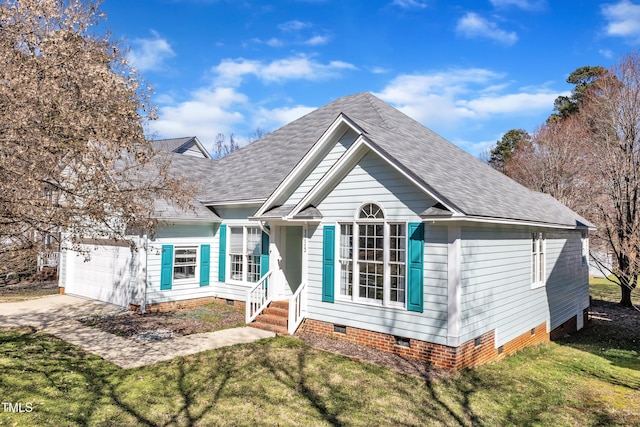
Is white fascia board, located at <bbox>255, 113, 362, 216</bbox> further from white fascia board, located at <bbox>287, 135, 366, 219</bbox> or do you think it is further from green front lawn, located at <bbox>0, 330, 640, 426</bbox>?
green front lawn, located at <bbox>0, 330, 640, 426</bbox>

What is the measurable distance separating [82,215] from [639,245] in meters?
12.6

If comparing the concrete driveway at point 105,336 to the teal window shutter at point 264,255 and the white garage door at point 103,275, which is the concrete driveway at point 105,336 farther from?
the teal window shutter at point 264,255

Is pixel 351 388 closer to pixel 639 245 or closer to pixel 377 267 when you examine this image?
pixel 377 267

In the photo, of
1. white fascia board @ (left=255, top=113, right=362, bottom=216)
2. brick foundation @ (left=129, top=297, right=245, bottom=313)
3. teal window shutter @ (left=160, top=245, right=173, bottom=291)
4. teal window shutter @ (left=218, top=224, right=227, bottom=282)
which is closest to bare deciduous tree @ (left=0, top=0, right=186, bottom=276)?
white fascia board @ (left=255, top=113, right=362, bottom=216)

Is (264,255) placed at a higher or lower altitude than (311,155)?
lower

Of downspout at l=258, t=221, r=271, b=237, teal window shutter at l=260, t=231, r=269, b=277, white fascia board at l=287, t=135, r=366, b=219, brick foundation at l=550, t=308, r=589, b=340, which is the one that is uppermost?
Answer: white fascia board at l=287, t=135, r=366, b=219

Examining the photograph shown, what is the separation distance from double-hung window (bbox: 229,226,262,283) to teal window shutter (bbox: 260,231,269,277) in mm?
419

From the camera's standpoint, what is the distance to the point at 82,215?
746 cm

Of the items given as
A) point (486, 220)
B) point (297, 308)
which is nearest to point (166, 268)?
point (297, 308)

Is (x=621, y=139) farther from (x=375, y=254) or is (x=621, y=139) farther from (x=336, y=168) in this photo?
(x=336, y=168)

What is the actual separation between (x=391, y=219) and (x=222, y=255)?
25.4 ft

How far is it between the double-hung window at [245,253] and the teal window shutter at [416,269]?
21.1 feet

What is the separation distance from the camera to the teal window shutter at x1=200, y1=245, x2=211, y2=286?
49.2ft

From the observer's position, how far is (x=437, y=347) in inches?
348
